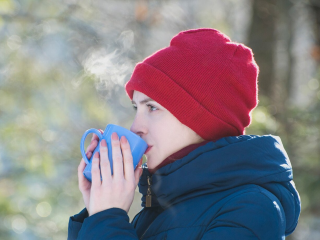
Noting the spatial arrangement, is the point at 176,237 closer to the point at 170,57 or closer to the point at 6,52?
the point at 170,57

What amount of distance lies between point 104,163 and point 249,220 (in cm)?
53

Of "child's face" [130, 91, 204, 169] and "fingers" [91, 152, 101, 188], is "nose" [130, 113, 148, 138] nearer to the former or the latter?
"child's face" [130, 91, 204, 169]

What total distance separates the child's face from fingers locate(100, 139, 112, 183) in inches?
5.7

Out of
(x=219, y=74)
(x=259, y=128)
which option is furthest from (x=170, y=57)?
(x=259, y=128)

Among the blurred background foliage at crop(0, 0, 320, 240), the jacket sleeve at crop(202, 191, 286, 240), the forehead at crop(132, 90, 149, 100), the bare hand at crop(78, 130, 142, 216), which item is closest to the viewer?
the jacket sleeve at crop(202, 191, 286, 240)

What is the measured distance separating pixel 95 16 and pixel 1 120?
4.93 feet

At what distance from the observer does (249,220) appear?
1.12 metres

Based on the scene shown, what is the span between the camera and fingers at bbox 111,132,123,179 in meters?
1.34

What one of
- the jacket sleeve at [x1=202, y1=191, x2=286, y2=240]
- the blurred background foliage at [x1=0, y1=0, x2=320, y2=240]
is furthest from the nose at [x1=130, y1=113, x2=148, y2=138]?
the blurred background foliage at [x1=0, y1=0, x2=320, y2=240]

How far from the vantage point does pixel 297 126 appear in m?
3.56

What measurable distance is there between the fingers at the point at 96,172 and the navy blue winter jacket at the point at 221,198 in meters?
0.13

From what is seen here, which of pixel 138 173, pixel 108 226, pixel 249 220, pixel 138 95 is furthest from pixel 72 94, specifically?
pixel 249 220

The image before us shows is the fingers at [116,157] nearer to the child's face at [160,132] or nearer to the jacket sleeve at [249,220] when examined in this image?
the child's face at [160,132]

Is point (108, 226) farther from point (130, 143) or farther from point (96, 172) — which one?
point (130, 143)
